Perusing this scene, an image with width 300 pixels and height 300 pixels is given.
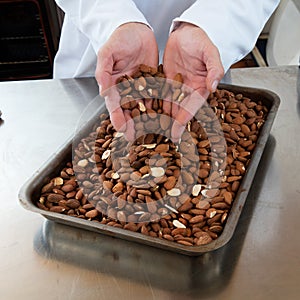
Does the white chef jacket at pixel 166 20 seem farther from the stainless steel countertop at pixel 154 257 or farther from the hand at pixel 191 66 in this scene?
the stainless steel countertop at pixel 154 257

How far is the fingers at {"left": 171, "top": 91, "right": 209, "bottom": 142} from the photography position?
2.37ft

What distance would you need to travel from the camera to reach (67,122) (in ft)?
3.12

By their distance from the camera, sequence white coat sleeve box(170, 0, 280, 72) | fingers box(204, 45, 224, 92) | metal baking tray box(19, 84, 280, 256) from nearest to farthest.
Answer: metal baking tray box(19, 84, 280, 256)
fingers box(204, 45, 224, 92)
white coat sleeve box(170, 0, 280, 72)

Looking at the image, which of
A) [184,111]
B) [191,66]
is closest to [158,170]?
[184,111]

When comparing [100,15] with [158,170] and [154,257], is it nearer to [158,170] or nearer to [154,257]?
[158,170]

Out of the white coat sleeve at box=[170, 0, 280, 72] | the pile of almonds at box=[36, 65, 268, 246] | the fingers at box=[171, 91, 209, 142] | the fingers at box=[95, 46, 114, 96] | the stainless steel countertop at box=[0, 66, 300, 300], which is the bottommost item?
the stainless steel countertop at box=[0, 66, 300, 300]

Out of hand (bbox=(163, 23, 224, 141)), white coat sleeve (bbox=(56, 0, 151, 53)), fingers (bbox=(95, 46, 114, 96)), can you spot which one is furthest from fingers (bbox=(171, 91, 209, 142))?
white coat sleeve (bbox=(56, 0, 151, 53))

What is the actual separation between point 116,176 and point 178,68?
29 cm

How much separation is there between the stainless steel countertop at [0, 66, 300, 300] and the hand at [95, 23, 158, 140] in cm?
20

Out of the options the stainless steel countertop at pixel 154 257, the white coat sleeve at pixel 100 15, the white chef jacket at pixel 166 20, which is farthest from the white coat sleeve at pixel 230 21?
the stainless steel countertop at pixel 154 257

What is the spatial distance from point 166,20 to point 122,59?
0.30 metres

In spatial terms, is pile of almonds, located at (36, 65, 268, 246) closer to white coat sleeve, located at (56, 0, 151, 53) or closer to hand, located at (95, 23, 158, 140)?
hand, located at (95, 23, 158, 140)

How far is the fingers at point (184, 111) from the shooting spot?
0.72 meters

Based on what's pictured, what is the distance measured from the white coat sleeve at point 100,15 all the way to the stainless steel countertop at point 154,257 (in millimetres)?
302
